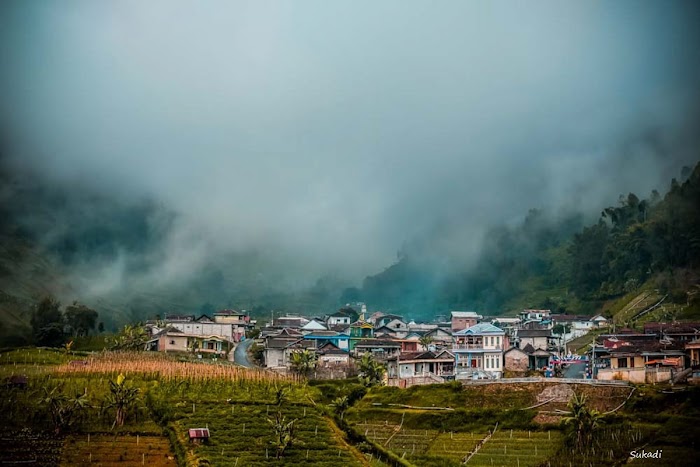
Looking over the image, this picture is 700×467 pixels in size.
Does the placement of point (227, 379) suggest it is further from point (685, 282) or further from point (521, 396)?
point (685, 282)

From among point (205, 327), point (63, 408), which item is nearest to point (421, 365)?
point (205, 327)

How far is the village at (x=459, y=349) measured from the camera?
59.3 meters

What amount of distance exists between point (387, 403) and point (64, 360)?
2882cm

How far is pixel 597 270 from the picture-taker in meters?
116

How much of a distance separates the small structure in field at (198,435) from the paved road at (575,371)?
1353 inches

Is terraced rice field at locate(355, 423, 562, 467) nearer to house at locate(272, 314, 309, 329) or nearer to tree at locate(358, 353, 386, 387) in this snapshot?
tree at locate(358, 353, 386, 387)

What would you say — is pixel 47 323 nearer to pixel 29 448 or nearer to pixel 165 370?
pixel 165 370

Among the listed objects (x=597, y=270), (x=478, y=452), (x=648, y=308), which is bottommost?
(x=478, y=452)

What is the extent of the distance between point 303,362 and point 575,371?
24153 millimetres

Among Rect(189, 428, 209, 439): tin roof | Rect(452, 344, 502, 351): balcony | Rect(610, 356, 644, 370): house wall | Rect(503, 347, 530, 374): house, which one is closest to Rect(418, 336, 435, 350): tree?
Rect(452, 344, 502, 351): balcony

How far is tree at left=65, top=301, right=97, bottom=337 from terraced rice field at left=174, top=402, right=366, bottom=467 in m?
42.1

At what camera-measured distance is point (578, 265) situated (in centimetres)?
12038

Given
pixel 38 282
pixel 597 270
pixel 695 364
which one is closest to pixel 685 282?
pixel 597 270

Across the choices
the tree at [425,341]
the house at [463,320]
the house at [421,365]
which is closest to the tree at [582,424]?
the house at [421,365]
